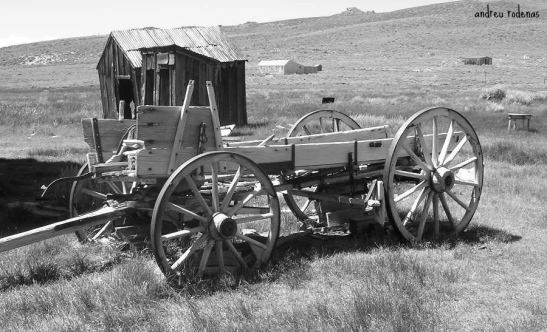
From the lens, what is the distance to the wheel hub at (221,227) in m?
5.07

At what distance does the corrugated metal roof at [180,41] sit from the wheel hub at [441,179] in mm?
13496

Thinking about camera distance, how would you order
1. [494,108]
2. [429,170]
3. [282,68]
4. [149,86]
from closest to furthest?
[429,170], [149,86], [494,108], [282,68]

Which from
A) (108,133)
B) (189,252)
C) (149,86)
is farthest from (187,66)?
(189,252)

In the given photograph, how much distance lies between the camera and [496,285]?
525 cm

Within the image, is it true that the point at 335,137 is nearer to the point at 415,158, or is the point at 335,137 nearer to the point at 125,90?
the point at 415,158

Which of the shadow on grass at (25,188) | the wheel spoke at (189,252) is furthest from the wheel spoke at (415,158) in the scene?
A: the shadow on grass at (25,188)

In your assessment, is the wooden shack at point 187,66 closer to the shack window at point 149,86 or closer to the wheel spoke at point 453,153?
the shack window at point 149,86

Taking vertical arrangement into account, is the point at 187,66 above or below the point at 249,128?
above

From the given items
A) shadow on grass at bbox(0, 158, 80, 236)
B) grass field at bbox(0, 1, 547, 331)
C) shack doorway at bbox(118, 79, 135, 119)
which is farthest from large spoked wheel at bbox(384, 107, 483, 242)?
shack doorway at bbox(118, 79, 135, 119)

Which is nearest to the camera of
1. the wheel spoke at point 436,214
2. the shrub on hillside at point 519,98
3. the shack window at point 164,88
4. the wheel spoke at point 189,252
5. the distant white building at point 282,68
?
the wheel spoke at point 189,252

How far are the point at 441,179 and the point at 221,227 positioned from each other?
244 cm

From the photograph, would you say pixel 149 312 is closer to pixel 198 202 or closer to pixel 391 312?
pixel 198 202

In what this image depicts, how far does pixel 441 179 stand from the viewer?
6383 mm

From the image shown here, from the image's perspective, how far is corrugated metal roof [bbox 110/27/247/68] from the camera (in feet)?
63.4
